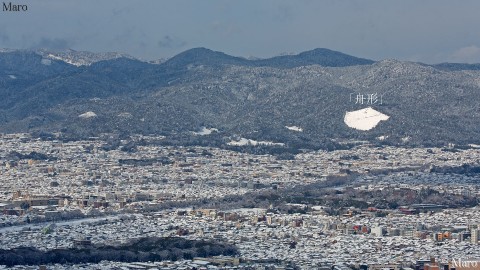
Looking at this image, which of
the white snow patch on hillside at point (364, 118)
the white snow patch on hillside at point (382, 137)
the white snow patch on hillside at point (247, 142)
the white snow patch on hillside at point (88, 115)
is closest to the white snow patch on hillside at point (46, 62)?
the white snow patch on hillside at point (88, 115)

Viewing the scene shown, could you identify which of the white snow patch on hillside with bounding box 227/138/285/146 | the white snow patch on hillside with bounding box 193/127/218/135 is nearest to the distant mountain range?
the white snow patch on hillside with bounding box 193/127/218/135

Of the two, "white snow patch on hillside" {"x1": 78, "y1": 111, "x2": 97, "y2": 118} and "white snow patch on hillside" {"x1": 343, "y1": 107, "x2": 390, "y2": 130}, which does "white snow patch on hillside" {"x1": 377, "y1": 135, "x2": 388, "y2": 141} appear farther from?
"white snow patch on hillside" {"x1": 78, "y1": 111, "x2": 97, "y2": 118}

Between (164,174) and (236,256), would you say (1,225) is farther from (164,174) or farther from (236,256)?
(164,174)

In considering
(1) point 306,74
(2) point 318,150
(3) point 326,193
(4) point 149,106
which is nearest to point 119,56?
(1) point 306,74

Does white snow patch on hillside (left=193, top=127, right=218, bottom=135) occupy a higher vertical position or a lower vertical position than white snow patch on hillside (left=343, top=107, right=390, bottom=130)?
lower

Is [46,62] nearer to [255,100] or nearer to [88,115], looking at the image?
[255,100]

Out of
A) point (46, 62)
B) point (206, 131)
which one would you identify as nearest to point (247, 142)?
point (206, 131)
